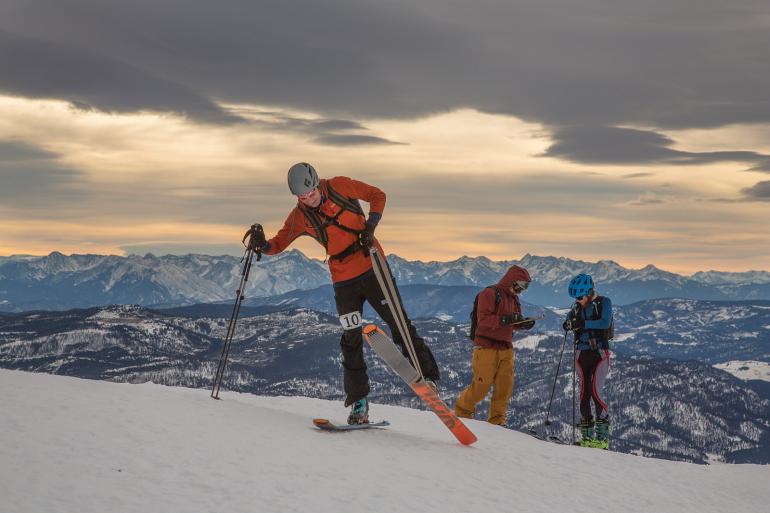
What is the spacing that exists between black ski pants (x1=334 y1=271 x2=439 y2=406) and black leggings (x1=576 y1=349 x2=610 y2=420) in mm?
5645

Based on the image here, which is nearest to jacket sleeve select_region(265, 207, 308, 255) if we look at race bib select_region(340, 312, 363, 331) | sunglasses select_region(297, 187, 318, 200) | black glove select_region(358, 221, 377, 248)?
sunglasses select_region(297, 187, 318, 200)

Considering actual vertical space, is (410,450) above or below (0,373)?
below

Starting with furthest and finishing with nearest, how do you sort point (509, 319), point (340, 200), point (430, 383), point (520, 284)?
1. point (520, 284)
2. point (509, 319)
3. point (430, 383)
4. point (340, 200)

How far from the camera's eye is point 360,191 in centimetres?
998

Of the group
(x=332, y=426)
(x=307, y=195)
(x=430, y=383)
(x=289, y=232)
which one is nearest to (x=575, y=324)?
(x=430, y=383)

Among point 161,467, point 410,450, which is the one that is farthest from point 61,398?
point 410,450

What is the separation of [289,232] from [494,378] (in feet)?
21.5

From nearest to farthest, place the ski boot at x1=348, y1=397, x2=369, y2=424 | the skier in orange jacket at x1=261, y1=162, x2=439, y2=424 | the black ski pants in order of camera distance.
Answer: the skier in orange jacket at x1=261, y1=162, x2=439, y2=424 < the black ski pants < the ski boot at x1=348, y1=397, x2=369, y2=424

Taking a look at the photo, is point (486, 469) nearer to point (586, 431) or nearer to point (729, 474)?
point (729, 474)

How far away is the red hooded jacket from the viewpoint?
47.5 ft

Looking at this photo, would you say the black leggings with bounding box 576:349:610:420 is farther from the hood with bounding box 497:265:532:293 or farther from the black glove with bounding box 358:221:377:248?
the black glove with bounding box 358:221:377:248

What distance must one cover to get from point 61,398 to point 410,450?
4.30 metres

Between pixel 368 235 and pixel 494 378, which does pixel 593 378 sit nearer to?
pixel 494 378

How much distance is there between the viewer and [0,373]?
878cm
